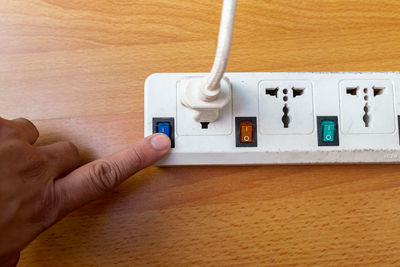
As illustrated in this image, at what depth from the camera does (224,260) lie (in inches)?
17.4

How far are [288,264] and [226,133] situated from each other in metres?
0.18

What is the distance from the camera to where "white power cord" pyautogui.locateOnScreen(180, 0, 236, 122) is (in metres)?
0.32

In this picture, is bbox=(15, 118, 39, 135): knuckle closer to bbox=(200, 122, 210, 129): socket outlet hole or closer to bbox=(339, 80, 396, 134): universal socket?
bbox=(200, 122, 210, 129): socket outlet hole

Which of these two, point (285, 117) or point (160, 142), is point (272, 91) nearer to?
point (285, 117)

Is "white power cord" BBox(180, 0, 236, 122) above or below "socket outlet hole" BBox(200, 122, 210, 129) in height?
above

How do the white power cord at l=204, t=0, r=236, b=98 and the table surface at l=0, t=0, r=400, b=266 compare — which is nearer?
the white power cord at l=204, t=0, r=236, b=98

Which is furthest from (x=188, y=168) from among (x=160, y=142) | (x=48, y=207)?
(x=48, y=207)

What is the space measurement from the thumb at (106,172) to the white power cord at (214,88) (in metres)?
0.06

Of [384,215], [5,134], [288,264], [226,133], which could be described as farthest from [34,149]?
[384,215]

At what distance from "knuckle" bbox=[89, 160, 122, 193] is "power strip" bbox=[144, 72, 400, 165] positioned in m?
0.06

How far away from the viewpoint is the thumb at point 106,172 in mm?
409

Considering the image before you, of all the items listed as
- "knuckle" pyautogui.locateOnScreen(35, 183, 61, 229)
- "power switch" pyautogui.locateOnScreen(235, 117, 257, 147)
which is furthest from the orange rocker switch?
"knuckle" pyautogui.locateOnScreen(35, 183, 61, 229)

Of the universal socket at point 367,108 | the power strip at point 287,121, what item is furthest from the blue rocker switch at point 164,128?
the universal socket at point 367,108

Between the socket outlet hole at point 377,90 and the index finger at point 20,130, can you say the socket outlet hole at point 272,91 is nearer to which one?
the socket outlet hole at point 377,90
